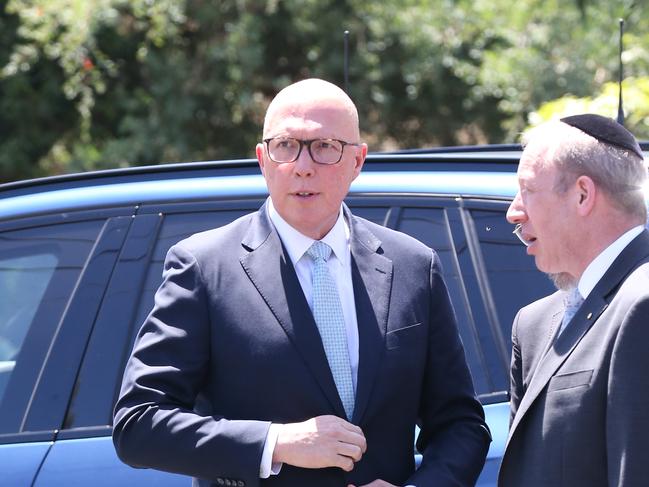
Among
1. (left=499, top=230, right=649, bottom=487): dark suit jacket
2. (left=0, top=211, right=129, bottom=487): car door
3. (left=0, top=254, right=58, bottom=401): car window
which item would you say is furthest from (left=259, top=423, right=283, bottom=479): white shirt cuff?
(left=0, top=254, right=58, bottom=401): car window

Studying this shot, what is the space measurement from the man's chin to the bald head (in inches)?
20.9

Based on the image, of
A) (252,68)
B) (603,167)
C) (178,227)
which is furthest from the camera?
(252,68)

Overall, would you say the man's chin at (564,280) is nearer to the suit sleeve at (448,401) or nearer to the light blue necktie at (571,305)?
the light blue necktie at (571,305)

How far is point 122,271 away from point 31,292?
302mm

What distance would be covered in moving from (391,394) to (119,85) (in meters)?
8.09

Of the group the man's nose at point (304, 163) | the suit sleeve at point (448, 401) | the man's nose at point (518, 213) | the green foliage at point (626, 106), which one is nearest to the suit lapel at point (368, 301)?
the suit sleeve at point (448, 401)

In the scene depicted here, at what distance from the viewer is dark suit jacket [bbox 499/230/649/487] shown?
1846 mm

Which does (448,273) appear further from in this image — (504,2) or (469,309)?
(504,2)

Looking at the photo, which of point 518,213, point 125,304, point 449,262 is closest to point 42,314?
point 125,304

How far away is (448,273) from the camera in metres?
2.77

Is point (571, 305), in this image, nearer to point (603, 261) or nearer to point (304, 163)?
point (603, 261)

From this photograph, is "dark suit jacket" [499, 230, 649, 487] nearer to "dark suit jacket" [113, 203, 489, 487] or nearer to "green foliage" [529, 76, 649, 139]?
"dark suit jacket" [113, 203, 489, 487]

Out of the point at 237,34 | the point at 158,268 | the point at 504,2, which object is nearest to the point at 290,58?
the point at 237,34

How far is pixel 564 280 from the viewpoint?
2.18m
